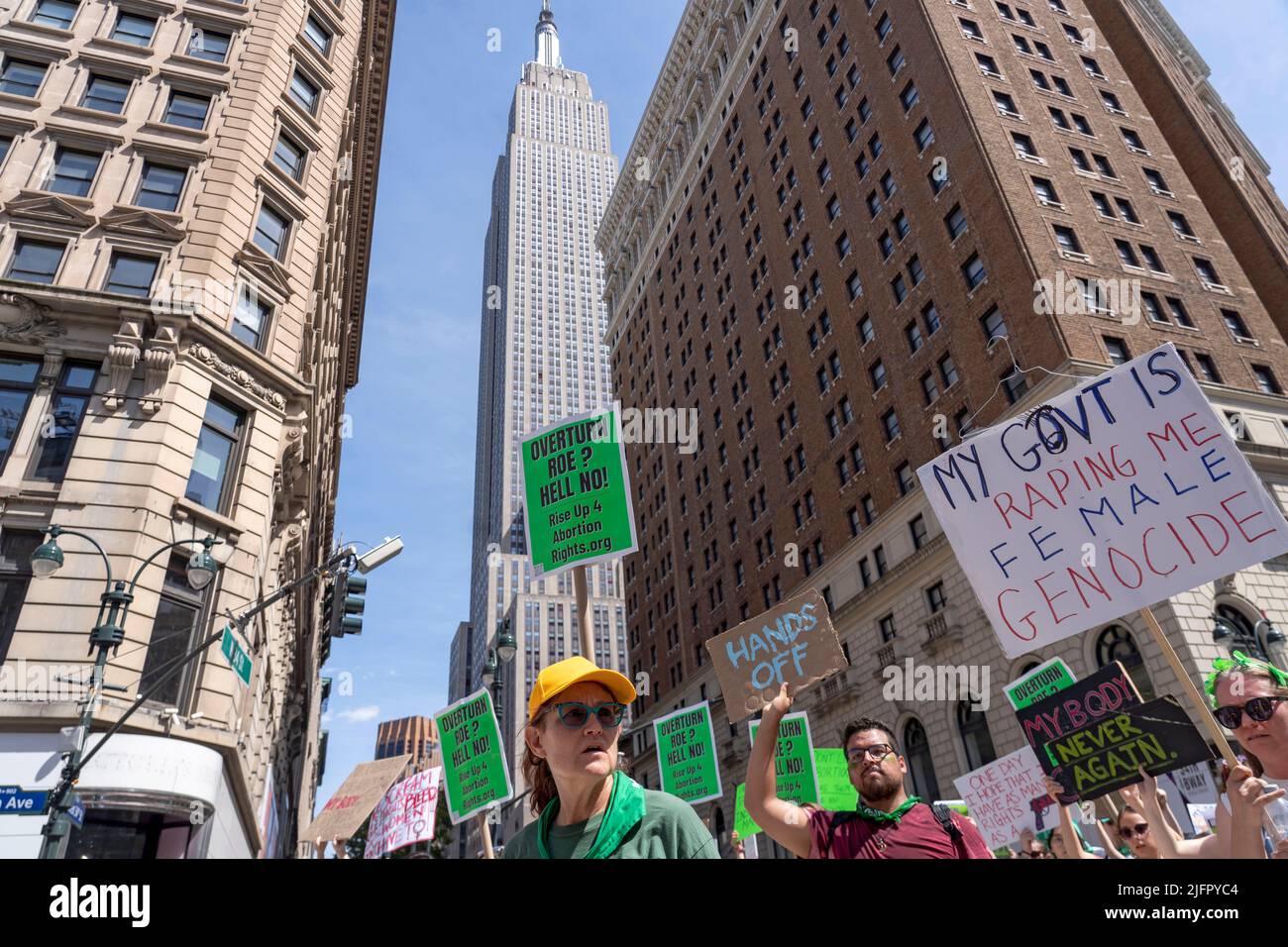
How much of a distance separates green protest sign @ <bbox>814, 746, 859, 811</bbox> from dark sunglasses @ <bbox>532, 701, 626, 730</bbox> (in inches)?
523

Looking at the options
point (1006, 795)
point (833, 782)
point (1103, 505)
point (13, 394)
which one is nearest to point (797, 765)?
point (833, 782)

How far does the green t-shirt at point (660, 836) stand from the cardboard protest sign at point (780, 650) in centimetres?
388

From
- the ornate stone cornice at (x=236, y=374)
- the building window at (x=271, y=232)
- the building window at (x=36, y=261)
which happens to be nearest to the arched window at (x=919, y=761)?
the ornate stone cornice at (x=236, y=374)

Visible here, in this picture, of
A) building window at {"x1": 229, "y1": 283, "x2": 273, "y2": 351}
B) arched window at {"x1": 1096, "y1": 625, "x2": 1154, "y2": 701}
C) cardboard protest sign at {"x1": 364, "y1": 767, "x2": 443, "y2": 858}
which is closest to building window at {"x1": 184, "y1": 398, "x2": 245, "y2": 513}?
building window at {"x1": 229, "y1": 283, "x2": 273, "y2": 351}

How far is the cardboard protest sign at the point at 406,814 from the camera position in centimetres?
1462

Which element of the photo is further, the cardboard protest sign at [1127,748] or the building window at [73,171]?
the building window at [73,171]

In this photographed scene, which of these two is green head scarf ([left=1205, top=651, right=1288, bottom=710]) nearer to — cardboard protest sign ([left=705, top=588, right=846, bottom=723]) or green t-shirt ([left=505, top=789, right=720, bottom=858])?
cardboard protest sign ([left=705, top=588, right=846, bottom=723])

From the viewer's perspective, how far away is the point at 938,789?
3306 cm

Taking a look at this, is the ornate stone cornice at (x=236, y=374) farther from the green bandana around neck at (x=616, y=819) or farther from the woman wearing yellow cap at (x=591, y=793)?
the green bandana around neck at (x=616, y=819)

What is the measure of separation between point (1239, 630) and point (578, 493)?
85.0ft

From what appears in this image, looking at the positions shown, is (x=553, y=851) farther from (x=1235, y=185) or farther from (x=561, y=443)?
(x=1235, y=185)

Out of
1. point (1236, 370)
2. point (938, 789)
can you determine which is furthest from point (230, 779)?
point (1236, 370)

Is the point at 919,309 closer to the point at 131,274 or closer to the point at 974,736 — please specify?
the point at 974,736

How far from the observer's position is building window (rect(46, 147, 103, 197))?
18.9 meters
